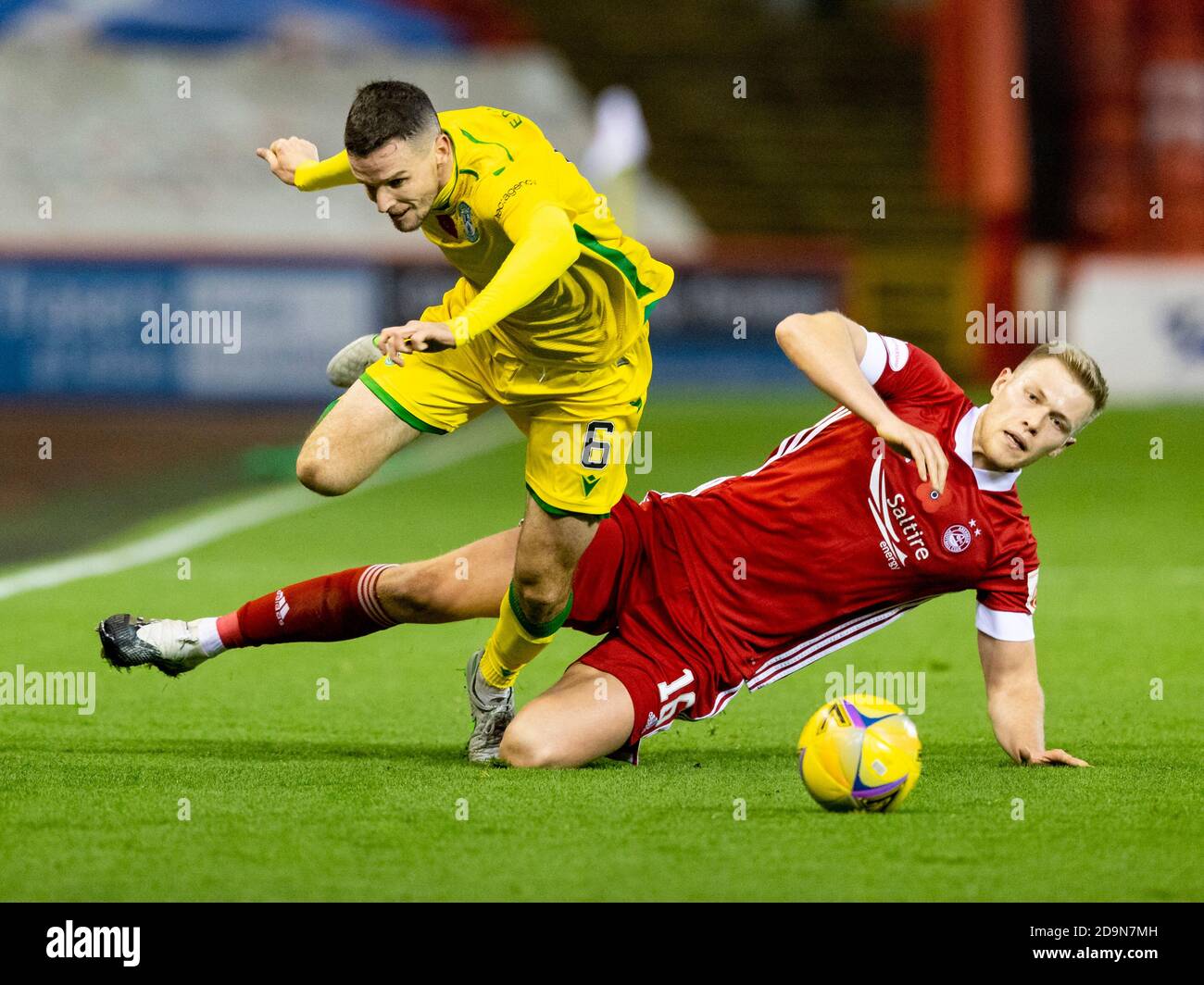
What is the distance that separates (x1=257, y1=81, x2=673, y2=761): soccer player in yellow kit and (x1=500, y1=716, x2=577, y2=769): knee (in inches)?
10.2

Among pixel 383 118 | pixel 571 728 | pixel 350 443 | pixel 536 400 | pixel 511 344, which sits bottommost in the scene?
pixel 571 728

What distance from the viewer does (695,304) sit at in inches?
771

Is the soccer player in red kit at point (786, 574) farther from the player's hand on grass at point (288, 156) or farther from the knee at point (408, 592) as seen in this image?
the player's hand on grass at point (288, 156)

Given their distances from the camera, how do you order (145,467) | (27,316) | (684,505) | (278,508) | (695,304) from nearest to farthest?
(684,505) < (278,508) < (145,467) < (27,316) < (695,304)

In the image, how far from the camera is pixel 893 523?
17.8ft

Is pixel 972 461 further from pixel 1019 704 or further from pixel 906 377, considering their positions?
pixel 1019 704

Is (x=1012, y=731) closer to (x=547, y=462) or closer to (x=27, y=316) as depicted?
(x=547, y=462)

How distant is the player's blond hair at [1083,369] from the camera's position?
206 inches

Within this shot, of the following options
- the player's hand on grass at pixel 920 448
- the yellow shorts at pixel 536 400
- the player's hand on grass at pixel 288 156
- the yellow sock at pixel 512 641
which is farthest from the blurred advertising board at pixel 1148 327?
the player's hand on grass at pixel 920 448

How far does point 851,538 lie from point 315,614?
5.13ft

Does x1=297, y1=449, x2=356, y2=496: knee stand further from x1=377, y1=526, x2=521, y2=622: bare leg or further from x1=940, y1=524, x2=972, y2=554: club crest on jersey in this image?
x1=940, y1=524, x2=972, y2=554: club crest on jersey

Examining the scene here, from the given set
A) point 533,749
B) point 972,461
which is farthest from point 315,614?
point 972,461

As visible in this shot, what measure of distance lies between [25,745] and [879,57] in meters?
23.1

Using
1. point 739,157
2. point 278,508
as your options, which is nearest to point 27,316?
point 278,508
